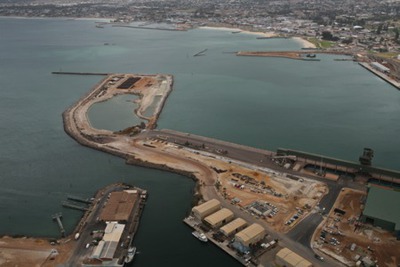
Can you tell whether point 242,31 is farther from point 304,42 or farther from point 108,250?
point 108,250

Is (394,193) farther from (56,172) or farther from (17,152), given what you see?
(17,152)

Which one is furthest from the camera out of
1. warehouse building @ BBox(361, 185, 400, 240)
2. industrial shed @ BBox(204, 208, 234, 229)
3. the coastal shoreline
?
the coastal shoreline

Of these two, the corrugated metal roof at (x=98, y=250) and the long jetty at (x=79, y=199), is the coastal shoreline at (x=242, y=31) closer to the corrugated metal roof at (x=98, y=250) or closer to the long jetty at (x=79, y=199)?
the long jetty at (x=79, y=199)

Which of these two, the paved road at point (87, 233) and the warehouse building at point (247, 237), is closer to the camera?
the paved road at point (87, 233)

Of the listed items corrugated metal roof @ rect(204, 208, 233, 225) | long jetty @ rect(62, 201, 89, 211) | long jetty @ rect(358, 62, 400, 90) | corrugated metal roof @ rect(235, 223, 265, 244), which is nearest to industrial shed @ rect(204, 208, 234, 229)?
corrugated metal roof @ rect(204, 208, 233, 225)

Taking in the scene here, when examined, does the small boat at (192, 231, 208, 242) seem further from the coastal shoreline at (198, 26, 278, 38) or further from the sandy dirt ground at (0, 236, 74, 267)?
the coastal shoreline at (198, 26, 278, 38)

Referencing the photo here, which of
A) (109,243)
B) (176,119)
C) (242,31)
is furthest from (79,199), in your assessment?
(242,31)

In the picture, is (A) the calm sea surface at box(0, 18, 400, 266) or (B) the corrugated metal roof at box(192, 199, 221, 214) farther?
(A) the calm sea surface at box(0, 18, 400, 266)

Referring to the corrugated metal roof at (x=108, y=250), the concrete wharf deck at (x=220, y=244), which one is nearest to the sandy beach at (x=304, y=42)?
the concrete wharf deck at (x=220, y=244)
